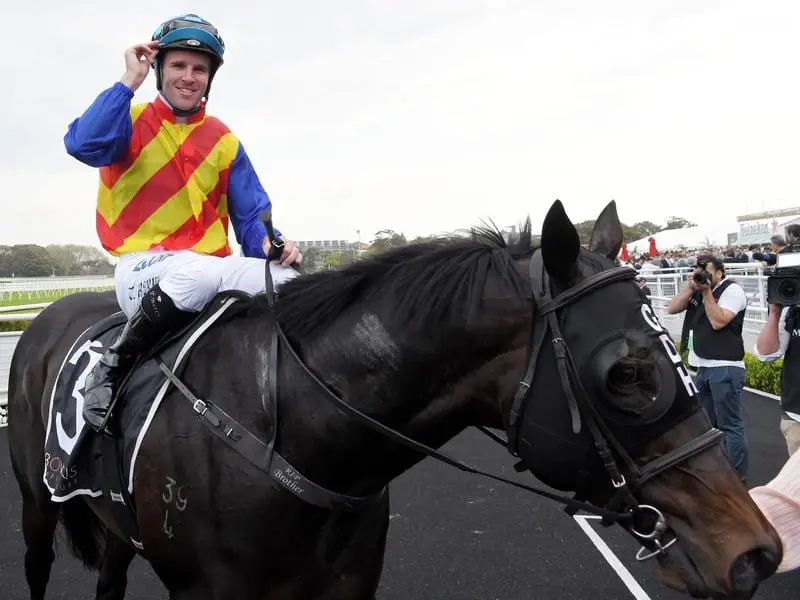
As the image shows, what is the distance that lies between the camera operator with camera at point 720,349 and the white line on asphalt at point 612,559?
56.5 inches

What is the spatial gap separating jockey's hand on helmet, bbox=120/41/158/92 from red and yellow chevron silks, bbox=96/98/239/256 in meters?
0.25

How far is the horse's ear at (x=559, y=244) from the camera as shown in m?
1.44

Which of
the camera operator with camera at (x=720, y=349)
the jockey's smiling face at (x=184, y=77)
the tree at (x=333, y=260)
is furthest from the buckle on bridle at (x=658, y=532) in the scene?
the camera operator with camera at (x=720, y=349)

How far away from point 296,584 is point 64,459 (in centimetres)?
112

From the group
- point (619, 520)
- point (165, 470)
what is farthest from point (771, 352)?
point (165, 470)

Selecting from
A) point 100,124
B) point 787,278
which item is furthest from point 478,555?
point 100,124

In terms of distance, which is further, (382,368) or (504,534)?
(504,534)

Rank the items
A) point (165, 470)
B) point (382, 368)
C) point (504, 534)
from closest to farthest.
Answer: point (382, 368), point (165, 470), point (504, 534)

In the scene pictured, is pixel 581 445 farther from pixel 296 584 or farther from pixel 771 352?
pixel 771 352

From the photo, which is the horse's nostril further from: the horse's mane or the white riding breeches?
the white riding breeches

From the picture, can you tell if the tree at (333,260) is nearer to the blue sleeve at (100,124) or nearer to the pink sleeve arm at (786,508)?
the blue sleeve at (100,124)

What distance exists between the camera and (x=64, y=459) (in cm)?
234

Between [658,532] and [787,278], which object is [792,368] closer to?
[787,278]

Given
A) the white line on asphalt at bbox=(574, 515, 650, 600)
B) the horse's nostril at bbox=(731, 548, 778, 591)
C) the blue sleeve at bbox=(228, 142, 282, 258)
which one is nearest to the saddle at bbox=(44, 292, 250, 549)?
the blue sleeve at bbox=(228, 142, 282, 258)
